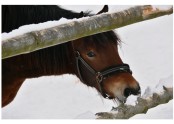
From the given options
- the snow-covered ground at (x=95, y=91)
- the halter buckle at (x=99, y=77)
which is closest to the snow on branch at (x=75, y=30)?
the snow-covered ground at (x=95, y=91)

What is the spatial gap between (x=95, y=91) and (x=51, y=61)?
0.21 metres

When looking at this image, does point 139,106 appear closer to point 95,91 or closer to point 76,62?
point 95,91

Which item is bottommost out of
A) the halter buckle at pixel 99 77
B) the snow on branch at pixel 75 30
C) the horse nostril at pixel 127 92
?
the horse nostril at pixel 127 92

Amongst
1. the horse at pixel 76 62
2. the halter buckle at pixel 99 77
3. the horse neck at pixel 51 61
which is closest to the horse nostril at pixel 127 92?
the horse at pixel 76 62

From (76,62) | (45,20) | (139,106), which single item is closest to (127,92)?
(139,106)

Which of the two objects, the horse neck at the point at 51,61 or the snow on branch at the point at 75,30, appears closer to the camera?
the snow on branch at the point at 75,30

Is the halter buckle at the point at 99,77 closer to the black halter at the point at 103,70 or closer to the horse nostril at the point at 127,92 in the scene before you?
the black halter at the point at 103,70

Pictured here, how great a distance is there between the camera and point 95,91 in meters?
1.64

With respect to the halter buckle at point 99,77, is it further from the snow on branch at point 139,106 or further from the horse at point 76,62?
the snow on branch at point 139,106

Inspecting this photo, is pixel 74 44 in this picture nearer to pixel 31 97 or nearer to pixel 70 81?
pixel 70 81

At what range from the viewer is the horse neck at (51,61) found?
1.60 metres

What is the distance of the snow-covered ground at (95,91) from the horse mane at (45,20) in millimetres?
38

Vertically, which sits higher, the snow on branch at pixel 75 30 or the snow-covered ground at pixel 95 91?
the snow on branch at pixel 75 30

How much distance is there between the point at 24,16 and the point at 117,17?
36cm
